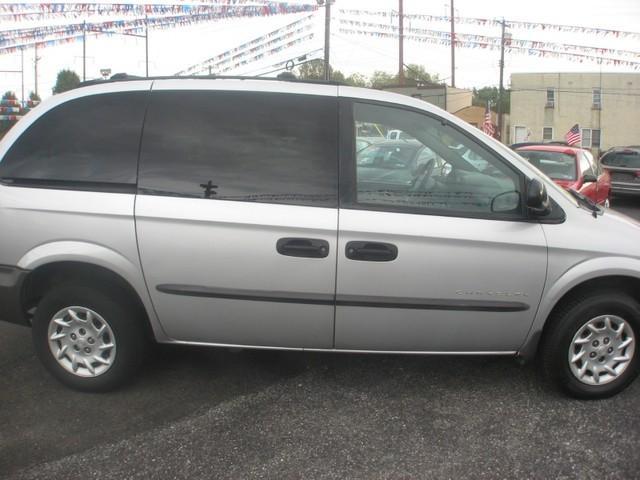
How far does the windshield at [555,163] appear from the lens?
8062mm

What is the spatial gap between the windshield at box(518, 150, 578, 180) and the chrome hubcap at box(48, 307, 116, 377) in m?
6.38

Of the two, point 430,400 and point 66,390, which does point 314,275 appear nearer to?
point 430,400

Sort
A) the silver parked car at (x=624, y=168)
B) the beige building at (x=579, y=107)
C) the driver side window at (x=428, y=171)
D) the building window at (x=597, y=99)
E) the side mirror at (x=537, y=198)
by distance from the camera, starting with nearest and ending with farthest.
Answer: the side mirror at (x=537, y=198), the driver side window at (x=428, y=171), the silver parked car at (x=624, y=168), the beige building at (x=579, y=107), the building window at (x=597, y=99)

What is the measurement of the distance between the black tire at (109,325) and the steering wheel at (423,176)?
175 cm

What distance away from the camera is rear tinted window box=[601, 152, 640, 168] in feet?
43.5

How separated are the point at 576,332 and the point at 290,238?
1680mm

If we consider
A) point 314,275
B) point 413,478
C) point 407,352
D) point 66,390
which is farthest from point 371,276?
point 66,390

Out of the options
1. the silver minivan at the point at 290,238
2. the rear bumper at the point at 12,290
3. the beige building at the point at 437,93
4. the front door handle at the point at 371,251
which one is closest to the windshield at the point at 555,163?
the silver minivan at the point at 290,238

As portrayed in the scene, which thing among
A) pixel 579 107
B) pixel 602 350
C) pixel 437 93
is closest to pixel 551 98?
pixel 579 107

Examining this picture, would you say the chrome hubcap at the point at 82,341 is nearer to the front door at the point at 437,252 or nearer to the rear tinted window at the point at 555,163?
the front door at the point at 437,252

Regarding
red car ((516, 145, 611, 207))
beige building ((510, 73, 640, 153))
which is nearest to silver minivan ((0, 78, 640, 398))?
red car ((516, 145, 611, 207))

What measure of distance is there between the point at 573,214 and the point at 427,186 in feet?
2.75

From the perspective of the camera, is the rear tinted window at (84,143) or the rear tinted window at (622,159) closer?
the rear tinted window at (84,143)

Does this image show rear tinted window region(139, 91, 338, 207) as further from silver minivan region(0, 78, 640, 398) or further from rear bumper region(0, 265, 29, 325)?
rear bumper region(0, 265, 29, 325)
